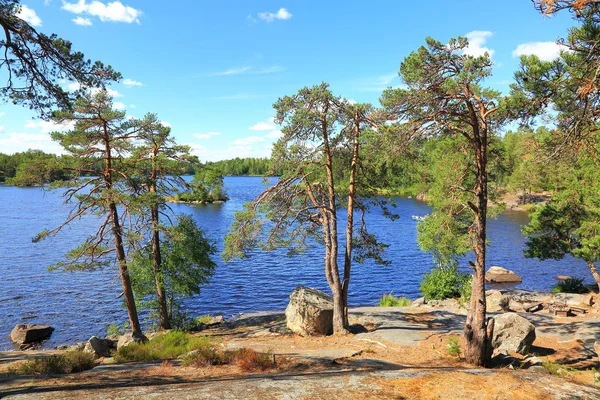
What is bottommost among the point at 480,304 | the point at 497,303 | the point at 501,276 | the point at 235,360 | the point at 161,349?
the point at 501,276

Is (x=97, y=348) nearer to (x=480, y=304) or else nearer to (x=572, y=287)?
(x=480, y=304)

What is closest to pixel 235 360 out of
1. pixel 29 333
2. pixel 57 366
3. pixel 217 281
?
pixel 57 366

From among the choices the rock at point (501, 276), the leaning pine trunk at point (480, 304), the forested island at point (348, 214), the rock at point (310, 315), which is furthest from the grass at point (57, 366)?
the rock at point (501, 276)

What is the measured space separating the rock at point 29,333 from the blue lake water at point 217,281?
1.63 ft

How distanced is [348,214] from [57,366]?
12367 mm

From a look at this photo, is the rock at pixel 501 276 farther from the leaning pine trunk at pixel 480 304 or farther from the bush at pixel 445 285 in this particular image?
the leaning pine trunk at pixel 480 304

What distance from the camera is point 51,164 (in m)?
16.1

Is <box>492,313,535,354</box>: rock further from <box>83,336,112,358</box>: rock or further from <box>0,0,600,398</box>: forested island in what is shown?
<box>83,336,112,358</box>: rock

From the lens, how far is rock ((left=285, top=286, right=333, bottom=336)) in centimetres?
1864

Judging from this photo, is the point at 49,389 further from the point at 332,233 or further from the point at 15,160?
the point at 15,160

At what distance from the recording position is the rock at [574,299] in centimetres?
2595

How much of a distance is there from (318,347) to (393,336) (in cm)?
347

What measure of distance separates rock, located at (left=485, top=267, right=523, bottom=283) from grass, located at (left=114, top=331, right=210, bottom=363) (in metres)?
30.5

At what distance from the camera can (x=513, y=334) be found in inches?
578
